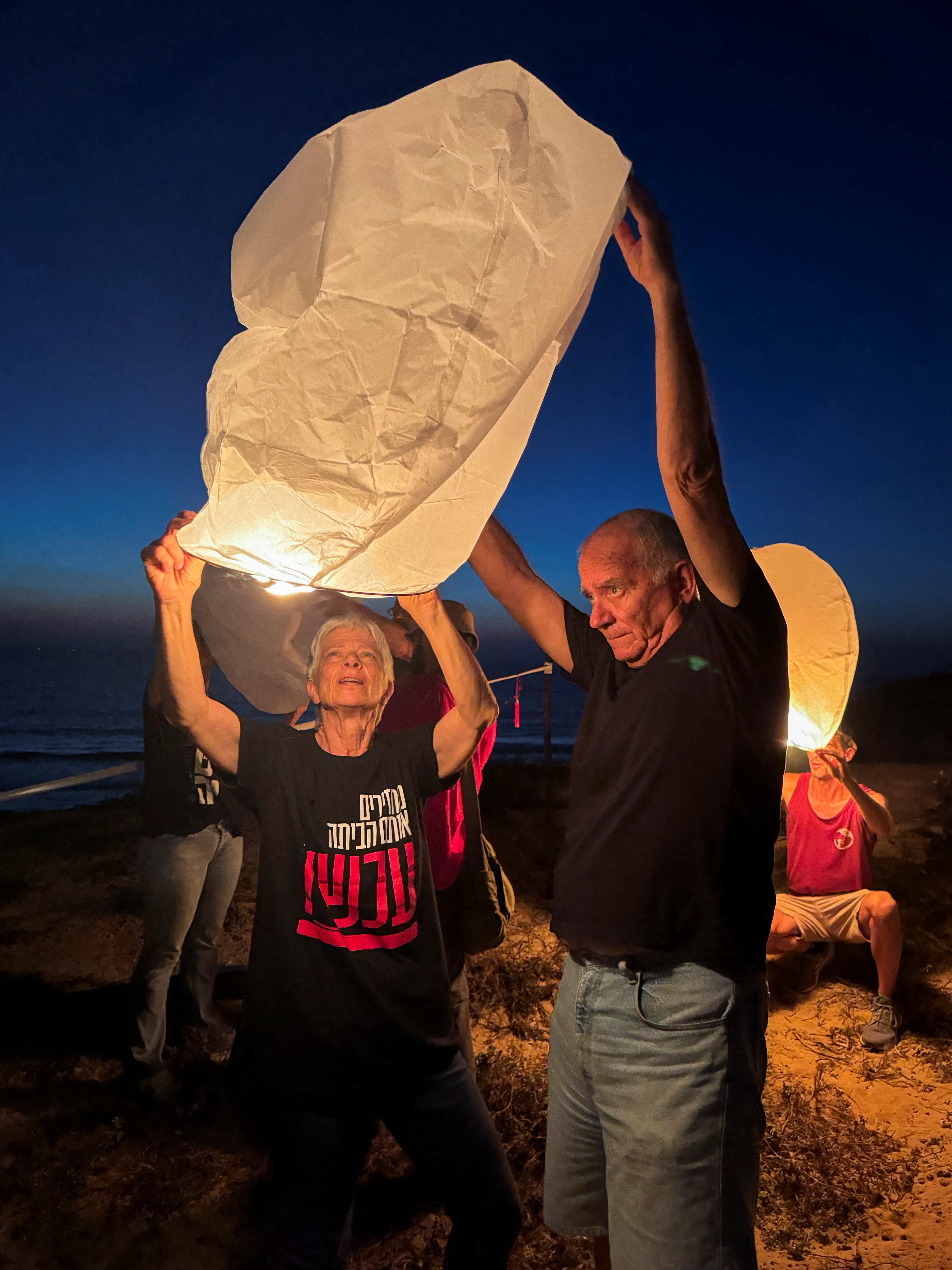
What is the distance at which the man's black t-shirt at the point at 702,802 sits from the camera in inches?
52.8

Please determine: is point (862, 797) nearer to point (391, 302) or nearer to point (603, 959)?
point (603, 959)

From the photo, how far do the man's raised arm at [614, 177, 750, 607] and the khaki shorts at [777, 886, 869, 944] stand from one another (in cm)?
337

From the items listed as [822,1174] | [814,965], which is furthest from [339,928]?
[814,965]

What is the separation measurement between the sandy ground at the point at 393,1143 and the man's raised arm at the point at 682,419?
2.48 m

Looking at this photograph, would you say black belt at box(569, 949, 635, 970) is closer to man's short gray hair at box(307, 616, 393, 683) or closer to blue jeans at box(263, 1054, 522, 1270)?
blue jeans at box(263, 1054, 522, 1270)

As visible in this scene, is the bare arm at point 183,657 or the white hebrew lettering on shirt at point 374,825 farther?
the white hebrew lettering on shirt at point 374,825

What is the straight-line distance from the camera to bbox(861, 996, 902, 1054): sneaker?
368 centimetres

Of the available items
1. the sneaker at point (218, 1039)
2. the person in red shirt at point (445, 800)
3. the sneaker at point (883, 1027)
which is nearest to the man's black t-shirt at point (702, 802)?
the person in red shirt at point (445, 800)

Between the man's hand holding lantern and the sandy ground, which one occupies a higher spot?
the man's hand holding lantern

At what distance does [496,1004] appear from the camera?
414 cm

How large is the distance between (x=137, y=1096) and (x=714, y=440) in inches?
138

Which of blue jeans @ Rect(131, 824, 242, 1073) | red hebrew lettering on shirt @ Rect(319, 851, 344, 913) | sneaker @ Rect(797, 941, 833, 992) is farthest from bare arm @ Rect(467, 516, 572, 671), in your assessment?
sneaker @ Rect(797, 941, 833, 992)

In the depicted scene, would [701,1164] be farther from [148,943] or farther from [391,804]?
[148,943]

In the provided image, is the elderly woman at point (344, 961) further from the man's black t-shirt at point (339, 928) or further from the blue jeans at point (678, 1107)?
the blue jeans at point (678, 1107)
